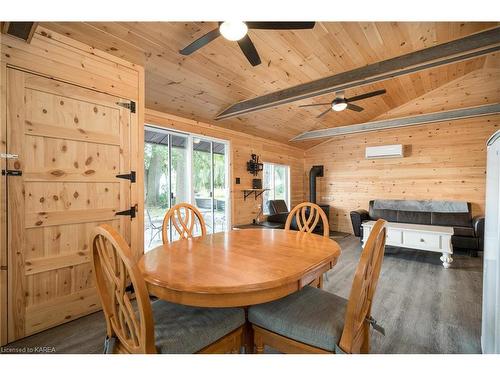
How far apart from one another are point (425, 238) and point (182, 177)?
408 cm

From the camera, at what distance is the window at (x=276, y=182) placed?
19.6ft

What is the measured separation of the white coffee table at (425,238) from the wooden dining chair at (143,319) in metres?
3.19

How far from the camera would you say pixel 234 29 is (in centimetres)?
162

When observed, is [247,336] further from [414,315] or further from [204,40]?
[204,40]

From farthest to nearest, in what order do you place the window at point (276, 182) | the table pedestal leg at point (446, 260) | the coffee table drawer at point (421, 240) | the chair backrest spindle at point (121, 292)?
1. the window at point (276, 182)
2. the coffee table drawer at point (421, 240)
3. the table pedestal leg at point (446, 260)
4. the chair backrest spindle at point (121, 292)

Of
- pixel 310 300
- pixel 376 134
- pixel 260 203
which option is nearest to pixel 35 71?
pixel 310 300

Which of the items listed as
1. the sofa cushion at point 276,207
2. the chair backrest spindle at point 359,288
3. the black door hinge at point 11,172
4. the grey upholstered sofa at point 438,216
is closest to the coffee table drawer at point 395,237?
the grey upholstered sofa at point 438,216

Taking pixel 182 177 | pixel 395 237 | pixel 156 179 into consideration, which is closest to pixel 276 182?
pixel 182 177

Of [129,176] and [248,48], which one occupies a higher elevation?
[248,48]

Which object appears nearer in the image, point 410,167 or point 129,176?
point 129,176

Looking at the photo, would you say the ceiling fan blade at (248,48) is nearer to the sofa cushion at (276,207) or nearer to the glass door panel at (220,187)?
the glass door panel at (220,187)

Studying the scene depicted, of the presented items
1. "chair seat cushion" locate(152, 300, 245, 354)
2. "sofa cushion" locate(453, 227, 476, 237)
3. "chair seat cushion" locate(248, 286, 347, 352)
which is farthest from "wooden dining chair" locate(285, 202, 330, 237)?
"sofa cushion" locate(453, 227, 476, 237)

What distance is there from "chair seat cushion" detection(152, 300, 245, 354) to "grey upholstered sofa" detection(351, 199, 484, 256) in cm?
440
